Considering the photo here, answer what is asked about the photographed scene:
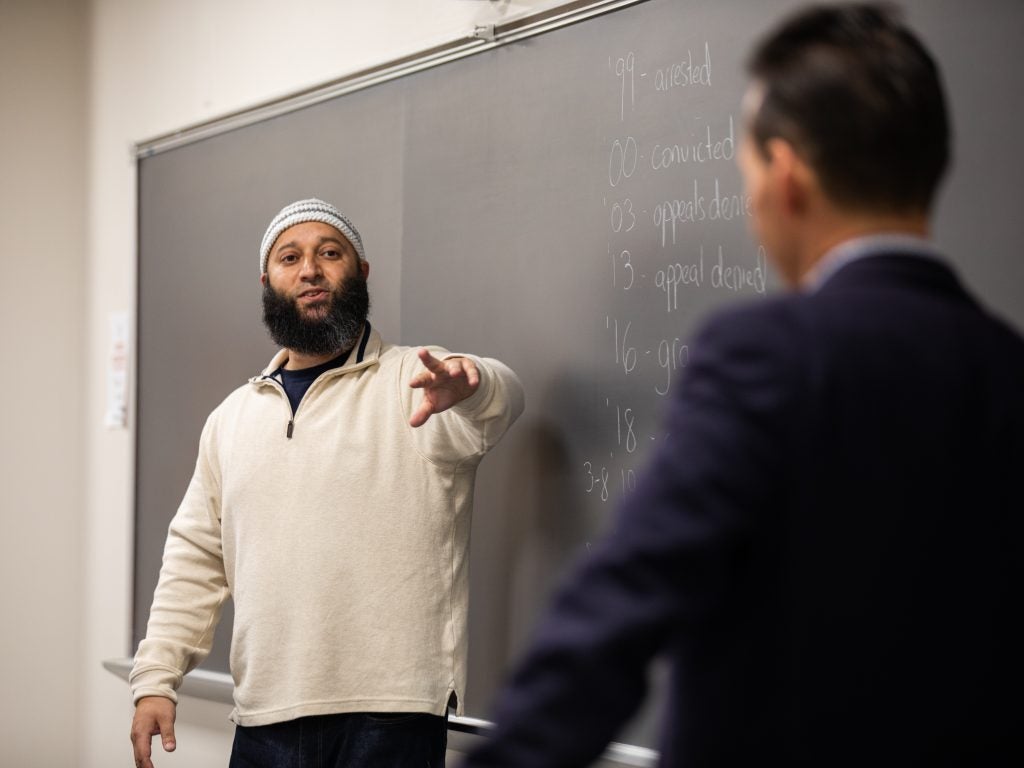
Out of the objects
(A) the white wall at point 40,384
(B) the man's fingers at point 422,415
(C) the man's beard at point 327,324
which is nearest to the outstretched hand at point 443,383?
(B) the man's fingers at point 422,415

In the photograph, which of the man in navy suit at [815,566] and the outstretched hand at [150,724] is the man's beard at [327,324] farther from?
the man in navy suit at [815,566]

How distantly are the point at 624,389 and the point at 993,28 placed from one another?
2.78 feet

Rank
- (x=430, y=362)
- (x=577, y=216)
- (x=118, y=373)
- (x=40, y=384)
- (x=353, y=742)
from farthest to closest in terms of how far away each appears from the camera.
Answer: (x=40, y=384) → (x=118, y=373) → (x=577, y=216) → (x=353, y=742) → (x=430, y=362)

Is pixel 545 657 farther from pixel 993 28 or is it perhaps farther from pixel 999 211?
pixel 993 28

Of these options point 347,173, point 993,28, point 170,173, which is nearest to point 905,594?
point 993,28

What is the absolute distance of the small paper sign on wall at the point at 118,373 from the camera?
10.9ft

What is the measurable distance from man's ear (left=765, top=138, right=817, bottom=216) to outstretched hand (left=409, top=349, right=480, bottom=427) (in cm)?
96

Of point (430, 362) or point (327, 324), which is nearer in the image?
point (430, 362)

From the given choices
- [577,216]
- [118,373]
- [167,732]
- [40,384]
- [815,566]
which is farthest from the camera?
[40,384]

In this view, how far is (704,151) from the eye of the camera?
197cm

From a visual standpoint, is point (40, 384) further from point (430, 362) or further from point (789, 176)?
point (789, 176)

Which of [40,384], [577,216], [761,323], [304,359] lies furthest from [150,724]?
[40,384]

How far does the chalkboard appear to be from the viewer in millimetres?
1694

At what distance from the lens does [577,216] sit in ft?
7.04
